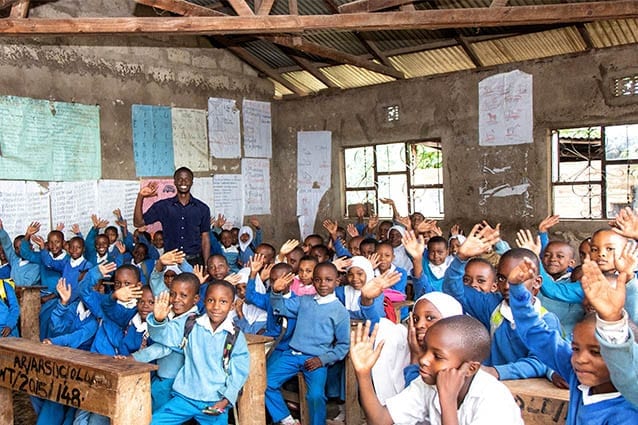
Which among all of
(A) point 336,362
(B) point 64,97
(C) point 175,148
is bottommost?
(A) point 336,362

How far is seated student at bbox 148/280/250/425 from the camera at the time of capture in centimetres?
294

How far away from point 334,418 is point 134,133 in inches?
202

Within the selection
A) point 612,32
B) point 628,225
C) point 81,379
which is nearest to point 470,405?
point 81,379

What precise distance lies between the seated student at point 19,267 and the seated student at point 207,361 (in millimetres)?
3395

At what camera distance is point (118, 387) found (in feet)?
8.29

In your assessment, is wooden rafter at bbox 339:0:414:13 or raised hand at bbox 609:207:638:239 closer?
raised hand at bbox 609:207:638:239

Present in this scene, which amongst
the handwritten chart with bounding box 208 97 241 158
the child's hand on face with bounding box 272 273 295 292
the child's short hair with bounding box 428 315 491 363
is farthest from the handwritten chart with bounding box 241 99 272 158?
the child's short hair with bounding box 428 315 491 363

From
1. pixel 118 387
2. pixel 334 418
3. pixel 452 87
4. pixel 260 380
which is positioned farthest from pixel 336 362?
pixel 452 87

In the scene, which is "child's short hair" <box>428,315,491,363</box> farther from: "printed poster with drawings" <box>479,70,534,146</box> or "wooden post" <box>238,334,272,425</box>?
"printed poster with drawings" <box>479,70,534,146</box>

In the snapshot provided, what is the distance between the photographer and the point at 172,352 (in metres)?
3.14

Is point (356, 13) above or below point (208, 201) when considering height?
above

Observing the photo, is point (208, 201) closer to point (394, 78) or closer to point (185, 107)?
point (185, 107)

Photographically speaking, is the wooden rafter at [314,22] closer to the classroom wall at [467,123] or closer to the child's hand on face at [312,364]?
the classroom wall at [467,123]

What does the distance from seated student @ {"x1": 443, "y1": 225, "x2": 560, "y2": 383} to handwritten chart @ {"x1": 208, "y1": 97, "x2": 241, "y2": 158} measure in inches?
232
